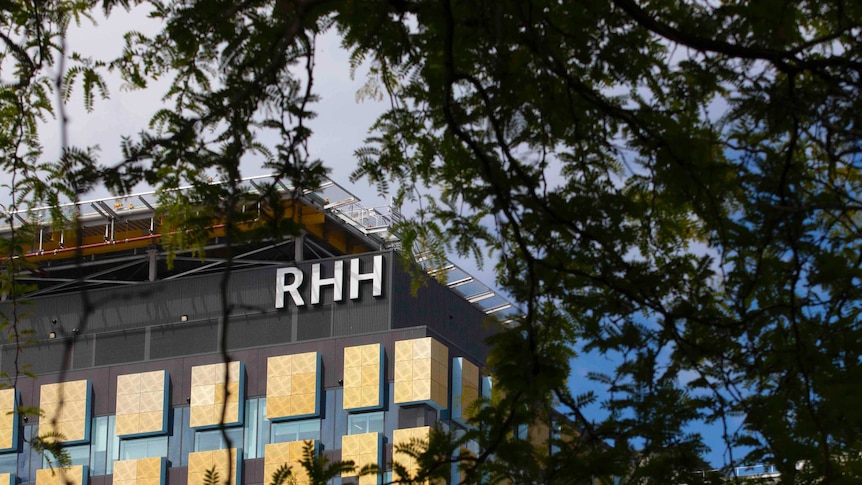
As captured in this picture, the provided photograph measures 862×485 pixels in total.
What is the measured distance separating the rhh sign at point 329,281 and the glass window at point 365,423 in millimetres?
3633

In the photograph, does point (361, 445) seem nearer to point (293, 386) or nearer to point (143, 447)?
point (293, 386)

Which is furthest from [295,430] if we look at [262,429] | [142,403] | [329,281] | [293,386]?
[142,403]

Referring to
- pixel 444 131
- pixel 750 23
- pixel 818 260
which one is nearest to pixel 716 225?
pixel 818 260

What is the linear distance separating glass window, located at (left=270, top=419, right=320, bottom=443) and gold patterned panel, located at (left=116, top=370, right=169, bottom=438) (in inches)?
145

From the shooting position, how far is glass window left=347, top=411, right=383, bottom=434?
138ft

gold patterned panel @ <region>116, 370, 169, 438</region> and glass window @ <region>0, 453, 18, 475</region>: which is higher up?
gold patterned panel @ <region>116, 370, 169, 438</region>

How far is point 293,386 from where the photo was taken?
43.1 m

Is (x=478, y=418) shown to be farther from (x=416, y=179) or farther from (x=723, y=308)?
(x=416, y=179)

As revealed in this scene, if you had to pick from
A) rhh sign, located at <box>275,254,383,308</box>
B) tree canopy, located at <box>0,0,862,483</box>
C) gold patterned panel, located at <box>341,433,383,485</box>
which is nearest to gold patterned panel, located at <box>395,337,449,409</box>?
gold patterned panel, located at <box>341,433,383,485</box>

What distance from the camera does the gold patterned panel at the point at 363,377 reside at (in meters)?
41.9

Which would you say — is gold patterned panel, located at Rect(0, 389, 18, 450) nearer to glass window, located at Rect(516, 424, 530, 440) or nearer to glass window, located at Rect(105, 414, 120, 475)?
glass window, located at Rect(105, 414, 120, 475)

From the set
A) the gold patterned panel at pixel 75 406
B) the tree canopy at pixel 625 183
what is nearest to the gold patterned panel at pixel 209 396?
the gold patterned panel at pixel 75 406

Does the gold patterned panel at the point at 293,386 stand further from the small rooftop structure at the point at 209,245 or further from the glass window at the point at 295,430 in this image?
the small rooftop structure at the point at 209,245

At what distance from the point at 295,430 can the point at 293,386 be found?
1.33 metres
